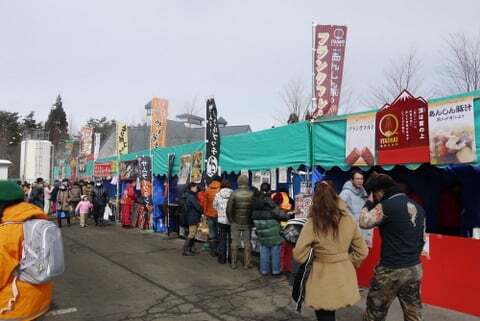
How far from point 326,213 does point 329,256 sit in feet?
1.20

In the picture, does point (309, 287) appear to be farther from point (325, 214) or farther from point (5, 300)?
point (5, 300)

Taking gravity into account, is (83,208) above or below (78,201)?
below

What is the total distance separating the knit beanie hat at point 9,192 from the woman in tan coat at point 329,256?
2.24 metres

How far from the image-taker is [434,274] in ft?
21.5

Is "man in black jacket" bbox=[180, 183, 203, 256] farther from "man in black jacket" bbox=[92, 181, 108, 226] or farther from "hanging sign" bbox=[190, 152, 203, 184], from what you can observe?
"man in black jacket" bbox=[92, 181, 108, 226]

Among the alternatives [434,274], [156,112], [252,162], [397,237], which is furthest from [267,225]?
[156,112]

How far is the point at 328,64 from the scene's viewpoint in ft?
30.1

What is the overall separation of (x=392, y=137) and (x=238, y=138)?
172 inches

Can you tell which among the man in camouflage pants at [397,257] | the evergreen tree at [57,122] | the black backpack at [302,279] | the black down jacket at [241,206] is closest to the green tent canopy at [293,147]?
the black down jacket at [241,206]

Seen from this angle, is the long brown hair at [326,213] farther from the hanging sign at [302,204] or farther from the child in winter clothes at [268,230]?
the child in winter clothes at [268,230]

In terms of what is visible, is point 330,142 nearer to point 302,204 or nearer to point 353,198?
point 302,204

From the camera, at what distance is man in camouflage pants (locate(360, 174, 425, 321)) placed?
420 cm

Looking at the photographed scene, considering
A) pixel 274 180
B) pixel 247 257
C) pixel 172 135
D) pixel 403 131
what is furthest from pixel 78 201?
pixel 172 135

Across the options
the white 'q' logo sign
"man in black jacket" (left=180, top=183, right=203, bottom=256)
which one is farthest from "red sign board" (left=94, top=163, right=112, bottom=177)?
"man in black jacket" (left=180, top=183, right=203, bottom=256)
